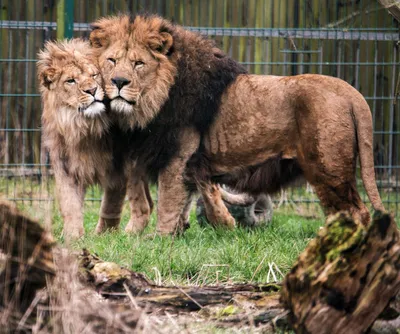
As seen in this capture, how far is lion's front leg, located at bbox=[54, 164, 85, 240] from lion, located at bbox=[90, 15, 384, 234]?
503mm

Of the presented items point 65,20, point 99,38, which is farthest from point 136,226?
point 65,20

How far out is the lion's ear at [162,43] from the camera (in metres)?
6.13

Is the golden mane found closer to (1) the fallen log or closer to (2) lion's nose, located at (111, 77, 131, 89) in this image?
(2) lion's nose, located at (111, 77, 131, 89)

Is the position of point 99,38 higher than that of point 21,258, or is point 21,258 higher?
point 99,38

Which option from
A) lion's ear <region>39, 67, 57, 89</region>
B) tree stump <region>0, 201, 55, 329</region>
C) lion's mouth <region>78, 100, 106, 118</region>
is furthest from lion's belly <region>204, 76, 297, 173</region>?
tree stump <region>0, 201, 55, 329</region>

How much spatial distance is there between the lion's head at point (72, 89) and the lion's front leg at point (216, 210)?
1025 millimetres

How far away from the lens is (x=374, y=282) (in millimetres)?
3225

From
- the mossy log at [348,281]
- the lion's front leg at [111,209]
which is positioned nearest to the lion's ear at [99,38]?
the lion's front leg at [111,209]

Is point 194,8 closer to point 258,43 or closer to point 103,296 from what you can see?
point 258,43

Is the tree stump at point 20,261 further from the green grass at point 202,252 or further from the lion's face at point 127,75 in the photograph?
the lion's face at point 127,75

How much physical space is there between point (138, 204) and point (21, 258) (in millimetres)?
3321

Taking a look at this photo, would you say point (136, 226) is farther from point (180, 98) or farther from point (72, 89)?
point (72, 89)

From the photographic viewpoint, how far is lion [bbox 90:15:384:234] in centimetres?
584

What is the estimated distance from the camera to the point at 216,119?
628 cm
